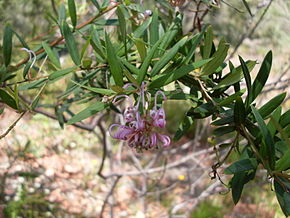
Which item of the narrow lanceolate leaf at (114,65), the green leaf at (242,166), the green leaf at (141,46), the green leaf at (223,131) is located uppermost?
the green leaf at (141,46)

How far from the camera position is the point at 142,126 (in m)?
0.37

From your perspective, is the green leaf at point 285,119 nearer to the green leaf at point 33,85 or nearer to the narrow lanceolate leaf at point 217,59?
the narrow lanceolate leaf at point 217,59

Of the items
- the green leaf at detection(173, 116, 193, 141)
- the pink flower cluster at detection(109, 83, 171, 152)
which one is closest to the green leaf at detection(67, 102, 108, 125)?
the pink flower cluster at detection(109, 83, 171, 152)

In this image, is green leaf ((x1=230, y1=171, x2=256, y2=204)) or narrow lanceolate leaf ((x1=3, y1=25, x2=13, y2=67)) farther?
narrow lanceolate leaf ((x1=3, y1=25, x2=13, y2=67))

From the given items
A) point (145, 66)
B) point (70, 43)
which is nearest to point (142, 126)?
point (145, 66)

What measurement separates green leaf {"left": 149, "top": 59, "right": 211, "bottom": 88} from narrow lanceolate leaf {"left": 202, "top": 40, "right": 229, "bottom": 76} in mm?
28

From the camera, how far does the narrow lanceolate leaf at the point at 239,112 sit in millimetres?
359

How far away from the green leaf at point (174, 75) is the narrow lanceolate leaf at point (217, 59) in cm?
3

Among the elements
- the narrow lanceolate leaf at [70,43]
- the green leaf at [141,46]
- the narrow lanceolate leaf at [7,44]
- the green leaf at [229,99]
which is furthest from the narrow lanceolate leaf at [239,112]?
the narrow lanceolate leaf at [7,44]

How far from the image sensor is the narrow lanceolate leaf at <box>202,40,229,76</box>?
1.28ft

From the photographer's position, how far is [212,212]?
192cm

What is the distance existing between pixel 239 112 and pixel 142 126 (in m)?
0.10

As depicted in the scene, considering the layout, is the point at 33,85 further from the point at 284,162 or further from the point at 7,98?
the point at 284,162

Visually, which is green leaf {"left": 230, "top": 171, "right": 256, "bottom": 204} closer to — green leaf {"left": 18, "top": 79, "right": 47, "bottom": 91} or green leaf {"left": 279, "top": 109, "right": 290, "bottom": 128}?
green leaf {"left": 279, "top": 109, "right": 290, "bottom": 128}
